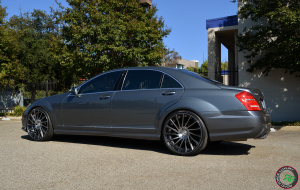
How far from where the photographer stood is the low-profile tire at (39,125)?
244 inches

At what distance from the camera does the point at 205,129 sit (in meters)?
4.60

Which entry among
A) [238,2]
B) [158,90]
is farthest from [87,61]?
[158,90]

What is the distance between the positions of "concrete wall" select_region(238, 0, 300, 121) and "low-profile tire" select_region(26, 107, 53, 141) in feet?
33.2

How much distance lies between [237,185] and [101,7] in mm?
13407

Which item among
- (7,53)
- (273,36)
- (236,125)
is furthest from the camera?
(7,53)

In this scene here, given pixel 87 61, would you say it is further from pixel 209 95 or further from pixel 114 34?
pixel 209 95

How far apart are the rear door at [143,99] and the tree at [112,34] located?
8444 millimetres

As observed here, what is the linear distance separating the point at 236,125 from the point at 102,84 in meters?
2.83

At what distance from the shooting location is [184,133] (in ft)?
15.6

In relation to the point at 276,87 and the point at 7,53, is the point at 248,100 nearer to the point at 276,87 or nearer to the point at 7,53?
the point at 276,87

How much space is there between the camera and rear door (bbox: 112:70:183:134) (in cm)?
501

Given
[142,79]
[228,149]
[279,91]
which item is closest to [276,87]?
[279,91]

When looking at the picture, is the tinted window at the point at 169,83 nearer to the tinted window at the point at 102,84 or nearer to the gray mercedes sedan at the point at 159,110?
the gray mercedes sedan at the point at 159,110

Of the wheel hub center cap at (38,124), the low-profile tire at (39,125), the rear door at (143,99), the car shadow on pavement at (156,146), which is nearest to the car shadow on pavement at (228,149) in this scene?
the car shadow on pavement at (156,146)
